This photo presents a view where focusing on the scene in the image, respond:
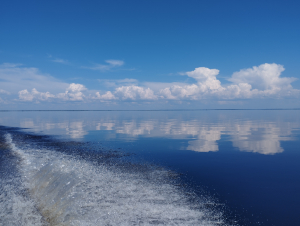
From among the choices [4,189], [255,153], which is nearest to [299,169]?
[255,153]

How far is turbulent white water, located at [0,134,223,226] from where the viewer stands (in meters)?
8.23

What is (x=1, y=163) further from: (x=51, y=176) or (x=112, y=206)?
(x=112, y=206)

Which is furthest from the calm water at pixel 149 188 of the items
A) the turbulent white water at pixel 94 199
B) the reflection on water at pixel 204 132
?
the reflection on water at pixel 204 132

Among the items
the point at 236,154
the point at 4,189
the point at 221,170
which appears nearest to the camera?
the point at 4,189

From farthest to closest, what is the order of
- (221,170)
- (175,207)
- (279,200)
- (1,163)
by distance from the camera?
(1,163) → (221,170) → (279,200) → (175,207)

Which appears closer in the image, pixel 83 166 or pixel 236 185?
pixel 236 185

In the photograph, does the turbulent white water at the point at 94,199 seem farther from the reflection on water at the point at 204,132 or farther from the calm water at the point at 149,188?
the reflection on water at the point at 204,132

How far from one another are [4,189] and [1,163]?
6598mm

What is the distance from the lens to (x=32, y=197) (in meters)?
10.4

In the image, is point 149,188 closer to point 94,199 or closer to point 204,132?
point 94,199

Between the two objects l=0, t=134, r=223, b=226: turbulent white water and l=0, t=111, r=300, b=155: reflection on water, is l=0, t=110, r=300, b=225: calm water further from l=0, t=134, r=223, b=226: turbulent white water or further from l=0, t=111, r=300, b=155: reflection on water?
l=0, t=111, r=300, b=155: reflection on water

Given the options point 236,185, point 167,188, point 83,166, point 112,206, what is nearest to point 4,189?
point 83,166

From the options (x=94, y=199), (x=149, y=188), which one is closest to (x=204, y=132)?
(x=149, y=188)

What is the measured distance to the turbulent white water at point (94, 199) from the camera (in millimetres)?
8234
